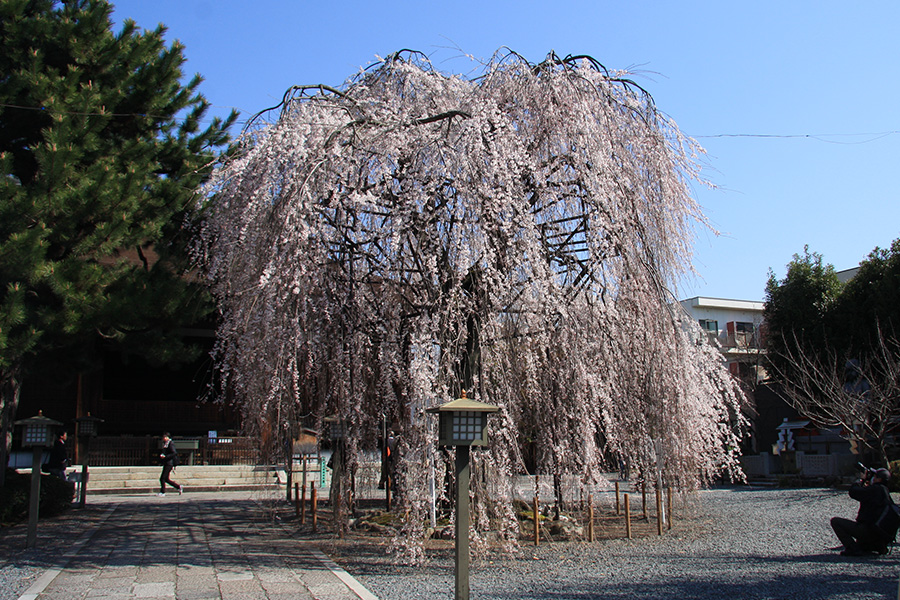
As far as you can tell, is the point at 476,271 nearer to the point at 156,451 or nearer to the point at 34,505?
the point at 34,505

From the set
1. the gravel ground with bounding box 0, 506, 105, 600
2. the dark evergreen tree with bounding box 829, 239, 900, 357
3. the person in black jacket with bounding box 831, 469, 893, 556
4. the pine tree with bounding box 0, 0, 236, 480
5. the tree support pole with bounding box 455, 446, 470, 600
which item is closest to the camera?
the tree support pole with bounding box 455, 446, 470, 600

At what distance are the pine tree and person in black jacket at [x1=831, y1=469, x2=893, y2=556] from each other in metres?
11.1

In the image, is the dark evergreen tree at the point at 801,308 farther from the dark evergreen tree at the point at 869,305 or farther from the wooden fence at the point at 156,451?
the wooden fence at the point at 156,451

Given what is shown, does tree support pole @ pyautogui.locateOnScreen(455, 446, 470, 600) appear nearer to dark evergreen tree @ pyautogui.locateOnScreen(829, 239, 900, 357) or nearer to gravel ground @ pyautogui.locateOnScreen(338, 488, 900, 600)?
gravel ground @ pyautogui.locateOnScreen(338, 488, 900, 600)

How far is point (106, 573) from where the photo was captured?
26.4 feet

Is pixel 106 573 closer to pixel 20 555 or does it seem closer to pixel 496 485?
pixel 20 555

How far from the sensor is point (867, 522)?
8.30 metres

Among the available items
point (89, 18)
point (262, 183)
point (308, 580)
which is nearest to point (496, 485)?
point (308, 580)

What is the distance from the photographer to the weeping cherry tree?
26.6 ft

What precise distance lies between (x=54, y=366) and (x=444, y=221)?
30.9 ft

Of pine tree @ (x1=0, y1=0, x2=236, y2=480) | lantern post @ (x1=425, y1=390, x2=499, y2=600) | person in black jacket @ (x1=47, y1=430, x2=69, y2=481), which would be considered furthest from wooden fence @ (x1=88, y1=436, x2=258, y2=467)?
lantern post @ (x1=425, y1=390, x2=499, y2=600)

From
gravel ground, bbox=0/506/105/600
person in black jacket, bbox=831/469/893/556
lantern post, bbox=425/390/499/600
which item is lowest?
gravel ground, bbox=0/506/105/600

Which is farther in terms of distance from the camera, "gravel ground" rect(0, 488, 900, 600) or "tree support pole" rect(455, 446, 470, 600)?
"gravel ground" rect(0, 488, 900, 600)

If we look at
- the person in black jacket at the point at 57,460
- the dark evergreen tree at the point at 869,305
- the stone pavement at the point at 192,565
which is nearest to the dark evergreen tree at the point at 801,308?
the dark evergreen tree at the point at 869,305
